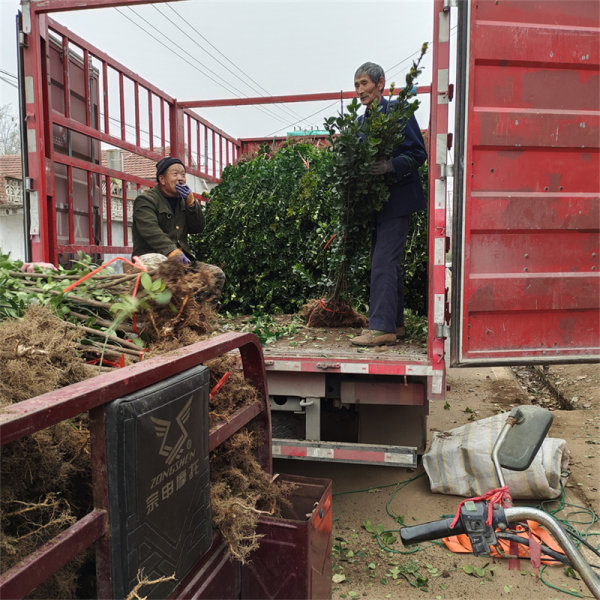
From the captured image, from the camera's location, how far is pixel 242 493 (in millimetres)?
2148

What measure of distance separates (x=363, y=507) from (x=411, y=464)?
84cm

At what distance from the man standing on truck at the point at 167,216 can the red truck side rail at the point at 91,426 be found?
9.46 feet

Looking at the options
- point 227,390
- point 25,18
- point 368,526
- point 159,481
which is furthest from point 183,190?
point 159,481

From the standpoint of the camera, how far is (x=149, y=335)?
7.16ft

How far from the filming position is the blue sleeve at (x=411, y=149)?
151 inches

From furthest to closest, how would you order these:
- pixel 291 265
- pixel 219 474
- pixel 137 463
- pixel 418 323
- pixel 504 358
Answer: pixel 291 265 → pixel 418 323 → pixel 504 358 → pixel 219 474 → pixel 137 463

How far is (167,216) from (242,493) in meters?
3.26

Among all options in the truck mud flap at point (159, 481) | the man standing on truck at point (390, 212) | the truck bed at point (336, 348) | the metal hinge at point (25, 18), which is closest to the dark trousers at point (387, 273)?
the man standing on truck at point (390, 212)

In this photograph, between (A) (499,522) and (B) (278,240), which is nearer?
(A) (499,522)

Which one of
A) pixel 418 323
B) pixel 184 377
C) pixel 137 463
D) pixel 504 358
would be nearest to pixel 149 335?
pixel 184 377

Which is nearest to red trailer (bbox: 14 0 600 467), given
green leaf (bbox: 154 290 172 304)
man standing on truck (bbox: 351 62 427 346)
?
man standing on truck (bbox: 351 62 427 346)

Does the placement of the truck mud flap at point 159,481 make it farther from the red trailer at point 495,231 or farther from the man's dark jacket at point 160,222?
the man's dark jacket at point 160,222

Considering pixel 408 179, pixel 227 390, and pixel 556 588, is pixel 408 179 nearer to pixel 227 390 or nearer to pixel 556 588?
pixel 227 390

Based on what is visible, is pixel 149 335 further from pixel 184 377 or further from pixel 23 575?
pixel 23 575
